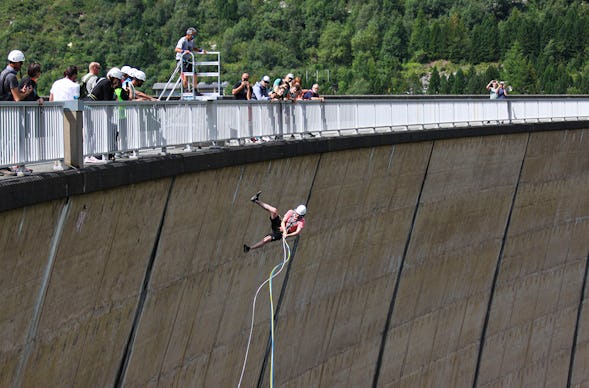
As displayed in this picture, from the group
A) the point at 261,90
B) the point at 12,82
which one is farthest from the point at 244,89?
the point at 12,82

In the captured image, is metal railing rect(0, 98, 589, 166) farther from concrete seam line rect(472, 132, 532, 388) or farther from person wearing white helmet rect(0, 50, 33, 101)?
concrete seam line rect(472, 132, 532, 388)

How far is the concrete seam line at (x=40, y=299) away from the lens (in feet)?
39.6

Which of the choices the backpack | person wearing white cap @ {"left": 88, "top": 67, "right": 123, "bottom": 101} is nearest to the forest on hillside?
the backpack

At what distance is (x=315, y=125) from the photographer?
72.8 feet

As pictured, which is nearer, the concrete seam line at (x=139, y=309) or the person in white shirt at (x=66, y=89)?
the concrete seam line at (x=139, y=309)

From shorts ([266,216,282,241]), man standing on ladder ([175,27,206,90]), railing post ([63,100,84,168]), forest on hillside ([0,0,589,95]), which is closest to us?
railing post ([63,100,84,168])

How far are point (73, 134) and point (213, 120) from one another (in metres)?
4.64

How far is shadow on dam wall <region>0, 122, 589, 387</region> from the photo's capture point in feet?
42.2

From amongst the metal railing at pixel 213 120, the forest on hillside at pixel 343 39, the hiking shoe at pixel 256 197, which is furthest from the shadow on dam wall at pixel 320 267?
the forest on hillside at pixel 343 39

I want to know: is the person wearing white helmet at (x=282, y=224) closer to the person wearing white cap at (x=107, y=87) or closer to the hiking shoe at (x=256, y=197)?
the hiking shoe at (x=256, y=197)

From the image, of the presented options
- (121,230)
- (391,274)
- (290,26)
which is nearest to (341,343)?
(391,274)

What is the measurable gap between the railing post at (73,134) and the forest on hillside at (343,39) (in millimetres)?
53135

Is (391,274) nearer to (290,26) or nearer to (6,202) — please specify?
(6,202)

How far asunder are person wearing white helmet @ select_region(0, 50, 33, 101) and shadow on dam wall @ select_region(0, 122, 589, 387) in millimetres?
1039
